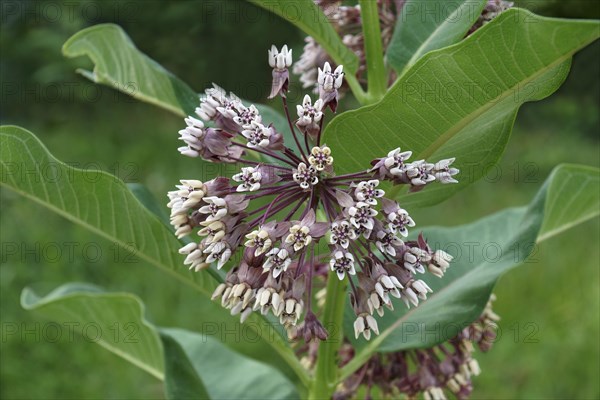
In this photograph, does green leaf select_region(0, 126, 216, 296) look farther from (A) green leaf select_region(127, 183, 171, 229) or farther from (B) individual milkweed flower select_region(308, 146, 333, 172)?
(B) individual milkweed flower select_region(308, 146, 333, 172)

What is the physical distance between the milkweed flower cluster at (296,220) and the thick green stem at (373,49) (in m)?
0.19

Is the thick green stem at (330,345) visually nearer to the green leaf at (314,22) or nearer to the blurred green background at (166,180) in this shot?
the green leaf at (314,22)

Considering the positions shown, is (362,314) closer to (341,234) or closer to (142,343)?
(341,234)

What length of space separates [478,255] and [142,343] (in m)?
0.62

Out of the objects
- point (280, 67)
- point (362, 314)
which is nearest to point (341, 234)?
point (362, 314)

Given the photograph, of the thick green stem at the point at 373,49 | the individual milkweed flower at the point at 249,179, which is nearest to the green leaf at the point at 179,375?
the individual milkweed flower at the point at 249,179

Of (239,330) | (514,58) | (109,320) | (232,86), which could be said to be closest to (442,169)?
(514,58)

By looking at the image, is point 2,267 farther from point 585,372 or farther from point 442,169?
point 442,169

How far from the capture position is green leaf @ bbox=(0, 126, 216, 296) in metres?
1.02

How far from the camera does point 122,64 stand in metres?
1.30

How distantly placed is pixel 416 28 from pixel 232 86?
330cm

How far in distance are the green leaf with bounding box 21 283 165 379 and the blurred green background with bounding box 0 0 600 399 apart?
3.40 feet

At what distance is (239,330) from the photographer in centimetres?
285

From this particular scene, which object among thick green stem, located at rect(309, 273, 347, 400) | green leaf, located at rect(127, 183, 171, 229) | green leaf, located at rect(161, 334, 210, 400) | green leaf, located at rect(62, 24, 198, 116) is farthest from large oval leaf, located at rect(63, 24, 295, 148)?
green leaf, located at rect(161, 334, 210, 400)
